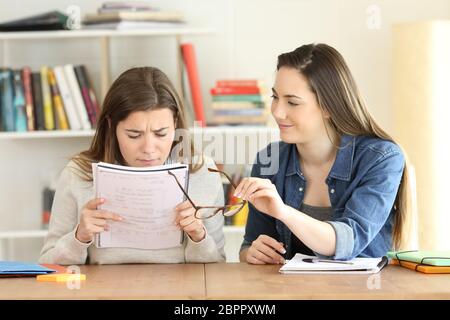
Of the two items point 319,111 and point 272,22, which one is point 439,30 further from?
point 319,111

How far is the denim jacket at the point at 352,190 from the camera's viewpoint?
214 cm

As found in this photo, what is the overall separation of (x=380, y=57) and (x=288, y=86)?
1.67 meters

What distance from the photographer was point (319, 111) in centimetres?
232

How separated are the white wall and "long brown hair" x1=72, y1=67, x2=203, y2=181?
55.0 inches

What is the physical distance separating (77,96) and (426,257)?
2.03 m

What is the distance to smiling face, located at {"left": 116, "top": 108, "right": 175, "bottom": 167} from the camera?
7.61 ft

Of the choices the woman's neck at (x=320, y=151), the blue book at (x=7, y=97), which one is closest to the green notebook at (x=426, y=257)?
the woman's neck at (x=320, y=151)

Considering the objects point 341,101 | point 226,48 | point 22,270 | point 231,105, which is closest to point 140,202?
point 22,270

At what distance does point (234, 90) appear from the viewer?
3633 millimetres

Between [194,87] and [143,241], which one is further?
[194,87]

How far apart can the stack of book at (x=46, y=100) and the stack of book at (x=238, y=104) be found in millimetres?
539

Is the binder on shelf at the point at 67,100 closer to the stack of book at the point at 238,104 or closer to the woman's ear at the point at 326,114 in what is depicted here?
the stack of book at the point at 238,104

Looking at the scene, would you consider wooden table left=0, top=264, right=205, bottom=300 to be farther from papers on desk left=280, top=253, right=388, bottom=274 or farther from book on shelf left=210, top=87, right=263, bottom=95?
book on shelf left=210, top=87, right=263, bottom=95
